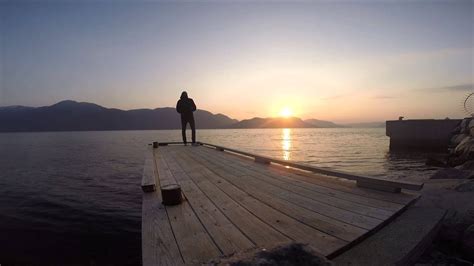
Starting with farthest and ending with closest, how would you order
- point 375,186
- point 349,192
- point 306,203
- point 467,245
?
point 375,186 < point 349,192 < point 306,203 < point 467,245

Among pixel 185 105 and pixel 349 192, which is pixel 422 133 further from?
pixel 349 192

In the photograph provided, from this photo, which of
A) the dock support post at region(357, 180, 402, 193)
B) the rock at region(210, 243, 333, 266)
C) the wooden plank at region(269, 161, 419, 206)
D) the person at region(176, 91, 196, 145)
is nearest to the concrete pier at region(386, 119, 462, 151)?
the person at region(176, 91, 196, 145)

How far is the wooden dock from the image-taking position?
2.27 metres

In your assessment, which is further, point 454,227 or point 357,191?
point 357,191

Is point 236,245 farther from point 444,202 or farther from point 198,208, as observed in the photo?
point 444,202

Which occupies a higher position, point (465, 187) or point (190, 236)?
point (190, 236)

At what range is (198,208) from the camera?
11.1ft

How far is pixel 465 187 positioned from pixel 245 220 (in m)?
4.53

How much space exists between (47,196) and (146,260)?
35.0 ft

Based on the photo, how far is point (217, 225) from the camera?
278cm

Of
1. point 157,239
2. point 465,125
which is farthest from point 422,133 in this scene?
point 157,239

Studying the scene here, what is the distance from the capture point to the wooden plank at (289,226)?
2.24 m

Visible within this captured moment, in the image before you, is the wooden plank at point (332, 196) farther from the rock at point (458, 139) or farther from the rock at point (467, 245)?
the rock at point (458, 139)

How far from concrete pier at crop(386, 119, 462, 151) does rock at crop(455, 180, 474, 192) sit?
86.5 ft
